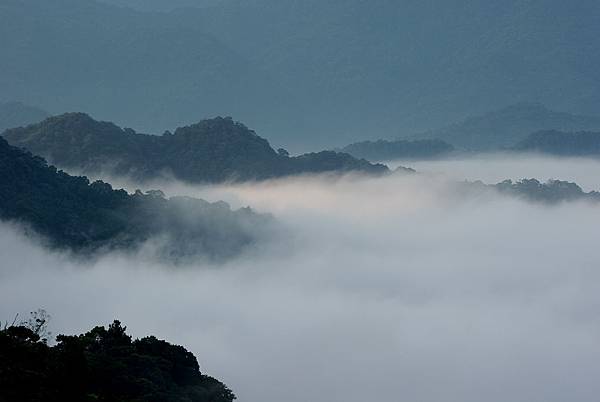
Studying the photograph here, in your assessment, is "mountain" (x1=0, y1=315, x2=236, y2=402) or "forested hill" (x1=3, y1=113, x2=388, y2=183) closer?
"mountain" (x1=0, y1=315, x2=236, y2=402)

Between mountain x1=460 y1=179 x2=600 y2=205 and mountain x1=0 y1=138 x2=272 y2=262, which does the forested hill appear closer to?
mountain x1=0 y1=138 x2=272 y2=262

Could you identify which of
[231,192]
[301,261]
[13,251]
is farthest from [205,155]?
[13,251]

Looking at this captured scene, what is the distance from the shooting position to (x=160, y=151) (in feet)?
546

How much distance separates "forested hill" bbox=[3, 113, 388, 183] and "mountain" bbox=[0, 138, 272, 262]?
94.2 feet

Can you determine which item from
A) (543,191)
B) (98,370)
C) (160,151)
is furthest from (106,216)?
(543,191)

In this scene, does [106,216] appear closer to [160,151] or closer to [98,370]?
[160,151]

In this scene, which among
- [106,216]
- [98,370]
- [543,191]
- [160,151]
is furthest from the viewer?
[543,191]

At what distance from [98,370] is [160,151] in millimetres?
112073

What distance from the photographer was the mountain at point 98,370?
153 ft

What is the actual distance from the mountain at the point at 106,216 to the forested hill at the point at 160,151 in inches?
1130

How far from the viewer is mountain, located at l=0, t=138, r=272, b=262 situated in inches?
4456

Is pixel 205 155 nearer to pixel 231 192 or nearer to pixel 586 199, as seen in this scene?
pixel 231 192

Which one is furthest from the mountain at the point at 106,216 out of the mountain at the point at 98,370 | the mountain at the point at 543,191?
the mountain at the point at 543,191

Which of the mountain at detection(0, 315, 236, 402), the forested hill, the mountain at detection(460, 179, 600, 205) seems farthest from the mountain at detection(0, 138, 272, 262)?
the mountain at detection(460, 179, 600, 205)
